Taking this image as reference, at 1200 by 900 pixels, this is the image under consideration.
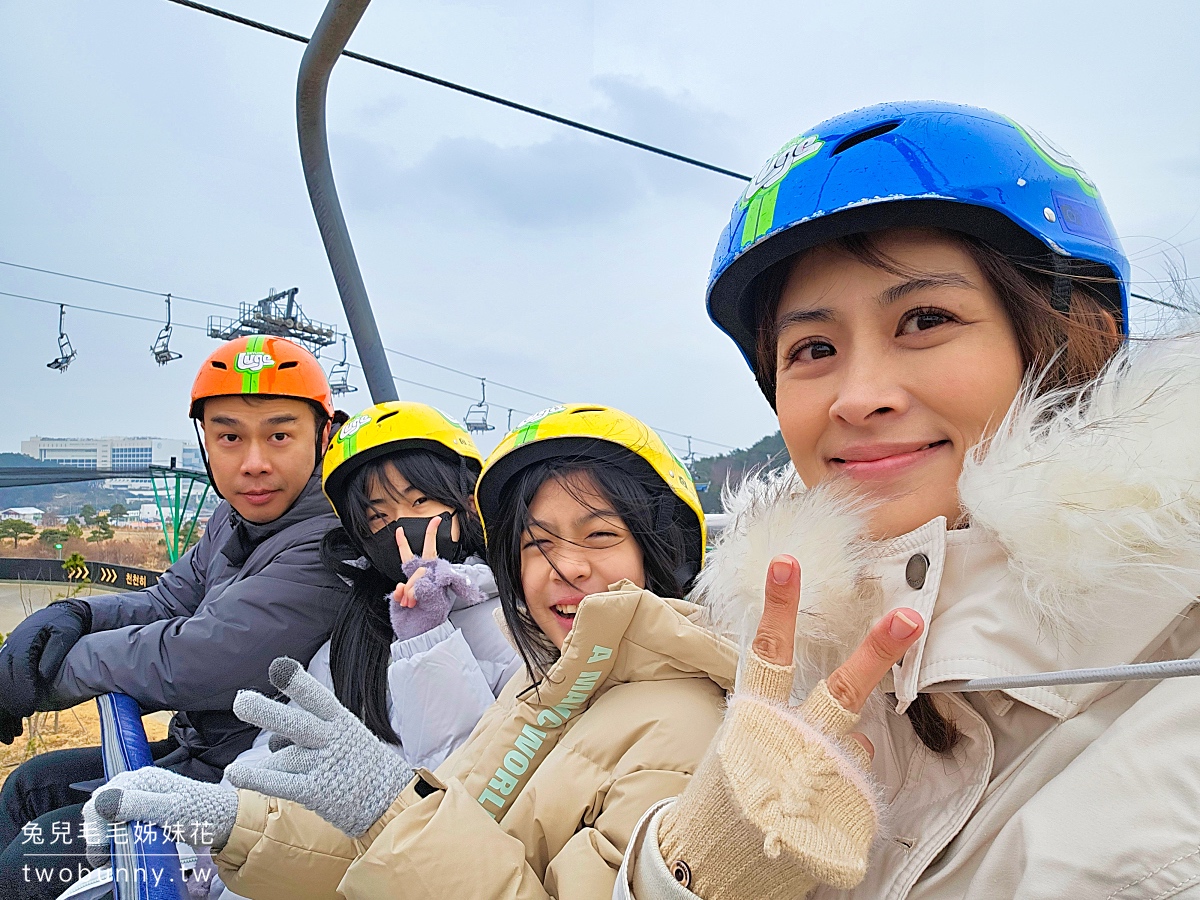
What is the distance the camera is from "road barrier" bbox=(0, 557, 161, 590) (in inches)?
184

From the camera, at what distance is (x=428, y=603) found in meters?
2.13

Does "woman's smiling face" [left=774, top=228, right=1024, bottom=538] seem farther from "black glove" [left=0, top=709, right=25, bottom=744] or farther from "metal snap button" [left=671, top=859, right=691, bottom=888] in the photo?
"black glove" [left=0, top=709, right=25, bottom=744]

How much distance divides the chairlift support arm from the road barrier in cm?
191

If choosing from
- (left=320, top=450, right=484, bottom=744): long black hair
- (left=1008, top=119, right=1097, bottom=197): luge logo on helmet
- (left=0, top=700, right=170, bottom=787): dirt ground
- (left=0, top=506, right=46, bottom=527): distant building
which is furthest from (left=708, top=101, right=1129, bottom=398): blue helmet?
A: (left=0, top=506, right=46, bottom=527): distant building

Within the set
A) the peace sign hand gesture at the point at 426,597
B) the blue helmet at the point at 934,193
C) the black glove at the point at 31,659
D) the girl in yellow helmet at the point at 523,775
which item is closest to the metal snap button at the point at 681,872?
the girl in yellow helmet at the point at 523,775

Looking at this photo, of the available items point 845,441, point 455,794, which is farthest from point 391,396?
point 845,441

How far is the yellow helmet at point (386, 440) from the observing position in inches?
94.3

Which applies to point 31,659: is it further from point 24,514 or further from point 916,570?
point 24,514

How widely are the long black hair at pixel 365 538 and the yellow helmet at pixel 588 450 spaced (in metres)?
0.54

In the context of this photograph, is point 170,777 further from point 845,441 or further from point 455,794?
point 845,441

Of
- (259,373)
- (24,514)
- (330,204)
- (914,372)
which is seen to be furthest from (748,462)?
(24,514)

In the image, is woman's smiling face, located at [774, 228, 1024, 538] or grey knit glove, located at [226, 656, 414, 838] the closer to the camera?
woman's smiling face, located at [774, 228, 1024, 538]

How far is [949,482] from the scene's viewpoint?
0.86m

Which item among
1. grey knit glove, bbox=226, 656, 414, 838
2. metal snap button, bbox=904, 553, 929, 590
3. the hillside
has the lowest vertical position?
grey knit glove, bbox=226, 656, 414, 838
